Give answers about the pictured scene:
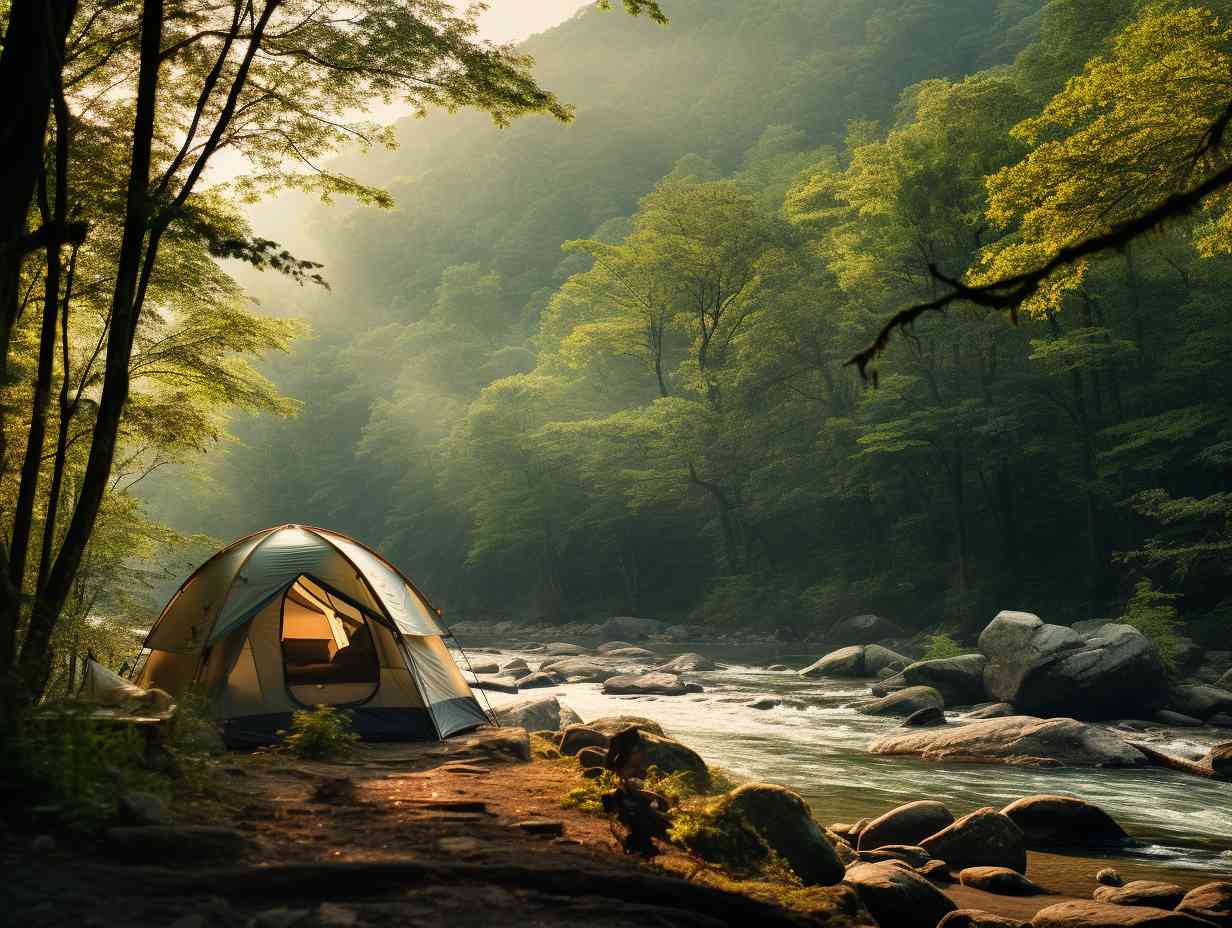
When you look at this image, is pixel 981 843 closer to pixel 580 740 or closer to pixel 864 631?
pixel 580 740

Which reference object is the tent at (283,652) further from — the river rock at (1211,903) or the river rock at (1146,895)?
the river rock at (1211,903)

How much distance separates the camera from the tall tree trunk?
682cm

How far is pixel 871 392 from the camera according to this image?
Answer: 28500mm

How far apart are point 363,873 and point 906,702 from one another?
520 inches

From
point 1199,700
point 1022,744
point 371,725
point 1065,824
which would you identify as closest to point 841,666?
point 1199,700

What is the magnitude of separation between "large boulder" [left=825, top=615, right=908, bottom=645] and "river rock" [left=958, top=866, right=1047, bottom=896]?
1995cm

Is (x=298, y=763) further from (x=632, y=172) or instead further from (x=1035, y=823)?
(x=632, y=172)

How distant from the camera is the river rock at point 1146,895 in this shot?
679cm

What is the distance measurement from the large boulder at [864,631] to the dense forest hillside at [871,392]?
39.9 inches

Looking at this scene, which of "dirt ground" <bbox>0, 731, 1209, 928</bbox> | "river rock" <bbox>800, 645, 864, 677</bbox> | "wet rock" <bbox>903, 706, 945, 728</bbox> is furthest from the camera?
"river rock" <bbox>800, 645, 864, 677</bbox>

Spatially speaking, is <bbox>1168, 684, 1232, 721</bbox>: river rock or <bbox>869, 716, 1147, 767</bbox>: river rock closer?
<bbox>869, 716, 1147, 767</bbox>: river rock

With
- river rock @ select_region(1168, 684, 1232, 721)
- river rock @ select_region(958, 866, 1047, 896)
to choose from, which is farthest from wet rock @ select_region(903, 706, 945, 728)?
river rock @ select_region(958, 866, 1047, 896)

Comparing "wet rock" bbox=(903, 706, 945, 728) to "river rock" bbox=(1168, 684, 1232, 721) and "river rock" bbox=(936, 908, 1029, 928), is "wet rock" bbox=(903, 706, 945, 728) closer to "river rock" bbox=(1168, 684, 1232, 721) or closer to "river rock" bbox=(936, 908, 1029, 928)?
"river rock" bbox=(1168, 684, 1232, 721)

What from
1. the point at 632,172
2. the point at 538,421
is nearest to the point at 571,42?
the point at 632,172
